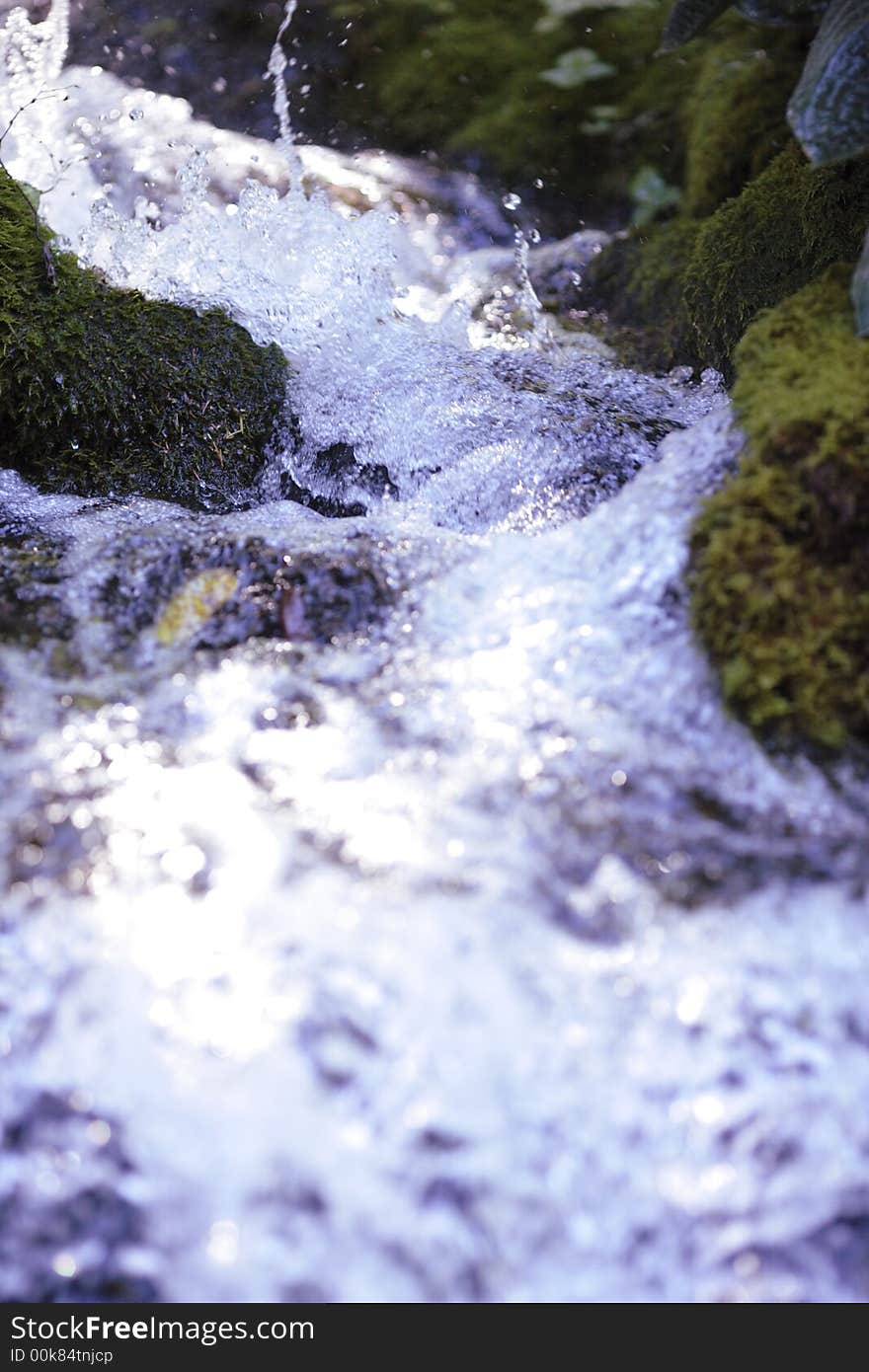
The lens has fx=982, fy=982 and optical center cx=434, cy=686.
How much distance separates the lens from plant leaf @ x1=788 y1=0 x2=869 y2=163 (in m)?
2.02

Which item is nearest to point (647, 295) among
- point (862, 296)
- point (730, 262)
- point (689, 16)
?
point (730, 262)

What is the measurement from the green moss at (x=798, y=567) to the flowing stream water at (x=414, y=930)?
8 centimetres

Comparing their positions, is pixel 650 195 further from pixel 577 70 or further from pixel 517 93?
pixel 577 70

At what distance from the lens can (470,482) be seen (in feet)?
9.72

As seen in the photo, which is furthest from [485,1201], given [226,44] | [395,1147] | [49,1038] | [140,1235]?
[226,44]

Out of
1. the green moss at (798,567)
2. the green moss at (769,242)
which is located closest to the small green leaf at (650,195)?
the green moss at (769,242)

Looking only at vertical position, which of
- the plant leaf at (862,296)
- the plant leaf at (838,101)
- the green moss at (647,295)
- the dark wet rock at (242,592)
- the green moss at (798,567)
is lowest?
the dark wet rock at (242,592)

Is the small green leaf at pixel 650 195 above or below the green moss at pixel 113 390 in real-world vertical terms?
above

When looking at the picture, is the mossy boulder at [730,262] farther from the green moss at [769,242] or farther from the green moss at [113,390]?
the green moss at [113,390]

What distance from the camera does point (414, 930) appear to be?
1615 millimetres

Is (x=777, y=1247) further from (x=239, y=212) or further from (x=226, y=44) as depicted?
(x=226, y=44)

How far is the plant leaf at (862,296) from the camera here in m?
1.99

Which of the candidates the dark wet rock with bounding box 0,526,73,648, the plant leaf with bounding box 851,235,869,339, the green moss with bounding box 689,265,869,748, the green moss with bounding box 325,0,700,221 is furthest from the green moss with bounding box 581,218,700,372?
the dark wet rock with bounding box 0,526,73,648

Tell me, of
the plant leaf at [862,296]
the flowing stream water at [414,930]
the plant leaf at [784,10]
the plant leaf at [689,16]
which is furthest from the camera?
the plant leaf at [689,16]
